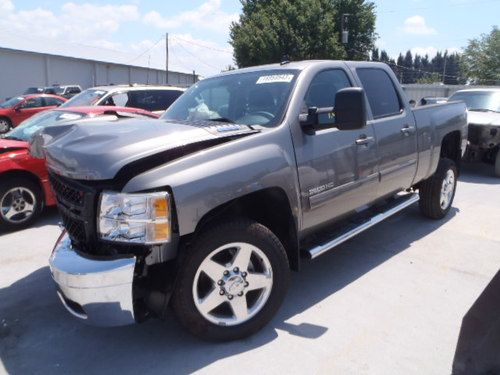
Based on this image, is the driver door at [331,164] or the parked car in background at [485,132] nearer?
the driver door at [331,164]

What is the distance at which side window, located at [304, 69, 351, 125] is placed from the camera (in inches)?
145

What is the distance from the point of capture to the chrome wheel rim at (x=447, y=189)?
222 inches

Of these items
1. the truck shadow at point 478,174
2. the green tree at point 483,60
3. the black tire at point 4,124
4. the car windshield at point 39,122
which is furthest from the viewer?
the green tree at point 483,60

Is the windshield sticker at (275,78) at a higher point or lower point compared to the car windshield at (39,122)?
higher

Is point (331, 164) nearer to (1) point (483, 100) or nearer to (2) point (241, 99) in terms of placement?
(2) point (241, 99)

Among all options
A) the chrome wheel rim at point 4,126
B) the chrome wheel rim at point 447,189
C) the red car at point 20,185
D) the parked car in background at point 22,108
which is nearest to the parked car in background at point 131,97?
the red car at point 20,185

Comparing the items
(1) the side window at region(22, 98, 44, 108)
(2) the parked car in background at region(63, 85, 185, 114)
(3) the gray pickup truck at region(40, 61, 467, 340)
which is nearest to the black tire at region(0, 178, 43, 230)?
(3) the gray pickup truck at region(40, 61, 467, 340)

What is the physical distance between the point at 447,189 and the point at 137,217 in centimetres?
446

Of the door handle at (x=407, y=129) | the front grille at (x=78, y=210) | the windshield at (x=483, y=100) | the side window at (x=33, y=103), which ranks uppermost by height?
the windshield at (x=483, y=100)

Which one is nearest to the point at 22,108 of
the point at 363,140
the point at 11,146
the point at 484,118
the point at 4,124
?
the point at 4,124

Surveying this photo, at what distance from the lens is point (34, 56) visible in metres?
36.9

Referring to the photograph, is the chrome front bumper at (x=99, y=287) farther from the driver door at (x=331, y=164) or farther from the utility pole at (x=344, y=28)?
the utility pole at (x=344, y=28)

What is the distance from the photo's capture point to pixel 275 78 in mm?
3779

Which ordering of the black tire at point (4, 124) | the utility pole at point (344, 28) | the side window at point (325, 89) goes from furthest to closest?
the utility pole at point (344, 28), the black tire at point (4, 124), the side window at point (325, 89)
